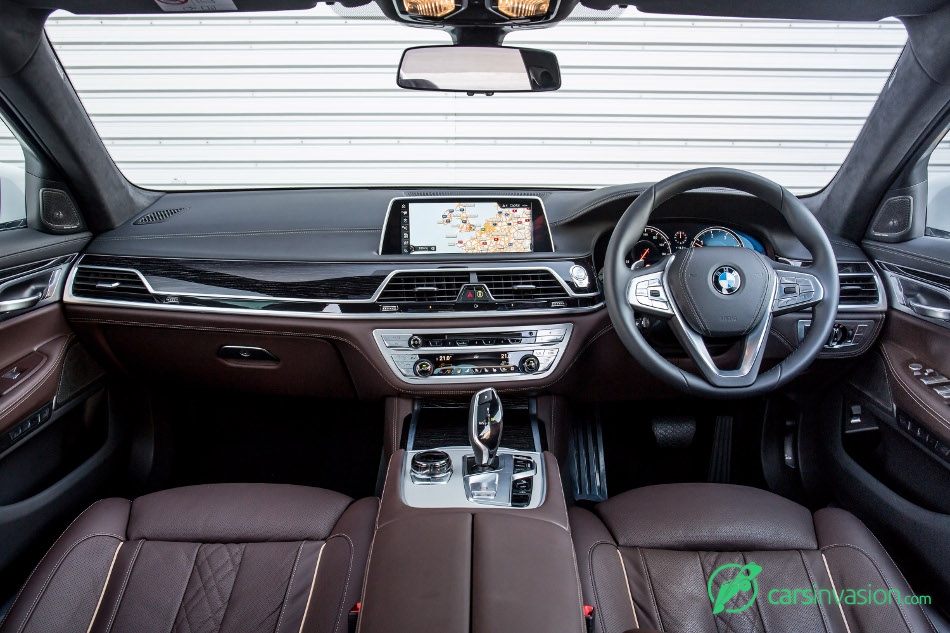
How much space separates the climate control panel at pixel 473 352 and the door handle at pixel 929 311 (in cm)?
114

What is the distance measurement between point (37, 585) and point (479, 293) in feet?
4.65

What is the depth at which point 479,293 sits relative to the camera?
204cm

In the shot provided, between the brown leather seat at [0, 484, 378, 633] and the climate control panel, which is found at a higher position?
the climate control panel

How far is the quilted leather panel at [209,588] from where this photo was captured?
Result: 1.40 m

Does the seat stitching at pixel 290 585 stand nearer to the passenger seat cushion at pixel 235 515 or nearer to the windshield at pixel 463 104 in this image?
the passenger seat cushion at pixel 235 515

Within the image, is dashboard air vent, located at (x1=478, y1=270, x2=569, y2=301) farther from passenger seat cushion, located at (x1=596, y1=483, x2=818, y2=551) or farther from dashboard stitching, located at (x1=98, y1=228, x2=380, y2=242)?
passenger seat cushion, located at (x1=596, y1=483, x2=818, y2=551)

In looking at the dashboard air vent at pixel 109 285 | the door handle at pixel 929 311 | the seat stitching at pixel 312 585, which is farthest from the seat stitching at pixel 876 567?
the dashboard air vent at pixel 109 285

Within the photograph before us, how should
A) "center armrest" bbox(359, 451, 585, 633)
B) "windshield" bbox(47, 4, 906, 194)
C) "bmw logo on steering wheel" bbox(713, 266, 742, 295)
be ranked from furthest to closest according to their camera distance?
"windshield" bbox(47, 4, 906, 194) → "bmw logo on steering wheel" bbox(713, 266, 742, 295) → "center armrest" bbox(359, 451, 585, 633)

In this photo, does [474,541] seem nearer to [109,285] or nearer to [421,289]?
[421,289]

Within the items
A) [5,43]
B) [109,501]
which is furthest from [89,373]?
[5,43]

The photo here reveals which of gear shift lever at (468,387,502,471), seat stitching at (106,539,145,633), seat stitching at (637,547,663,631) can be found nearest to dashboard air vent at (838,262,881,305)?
seat stitching at (637,547,663,631)

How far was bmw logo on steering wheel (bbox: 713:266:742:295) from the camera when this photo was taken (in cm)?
169

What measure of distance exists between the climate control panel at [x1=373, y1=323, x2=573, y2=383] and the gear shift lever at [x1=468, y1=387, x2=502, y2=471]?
12.6 inches

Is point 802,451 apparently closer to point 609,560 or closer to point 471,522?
point 609,560
